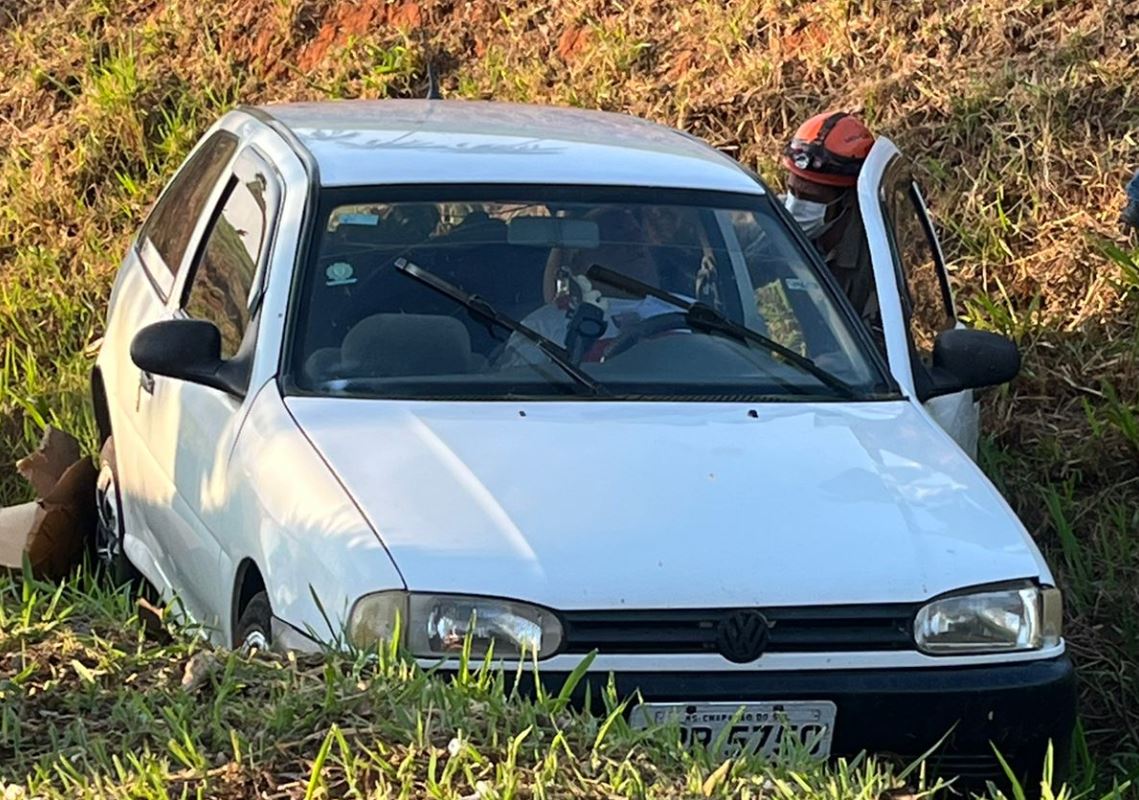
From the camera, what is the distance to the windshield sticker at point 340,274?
207 inches

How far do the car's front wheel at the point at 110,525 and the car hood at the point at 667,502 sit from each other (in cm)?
150

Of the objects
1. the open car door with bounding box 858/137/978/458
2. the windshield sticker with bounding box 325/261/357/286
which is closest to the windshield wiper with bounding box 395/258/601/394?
the windshield sticker with bounding box 325/261/357/286

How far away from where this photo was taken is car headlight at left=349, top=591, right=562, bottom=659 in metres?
4.09

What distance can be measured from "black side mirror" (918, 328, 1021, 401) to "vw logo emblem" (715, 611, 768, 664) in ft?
4.62

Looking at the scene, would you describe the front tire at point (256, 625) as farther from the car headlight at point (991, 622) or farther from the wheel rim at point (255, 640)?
the car headlight at point (991, 622)

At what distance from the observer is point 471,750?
3227 millimetres

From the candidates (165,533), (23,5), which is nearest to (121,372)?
(165,533)

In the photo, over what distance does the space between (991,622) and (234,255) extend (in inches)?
94.9

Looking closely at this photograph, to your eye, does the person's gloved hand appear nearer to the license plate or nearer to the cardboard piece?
the license plate

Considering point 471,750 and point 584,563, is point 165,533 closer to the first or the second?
point 584,563

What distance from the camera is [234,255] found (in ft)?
18.6

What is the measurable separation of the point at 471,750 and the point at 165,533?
8.06 feet

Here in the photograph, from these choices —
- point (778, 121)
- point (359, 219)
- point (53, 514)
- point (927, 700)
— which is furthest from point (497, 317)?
point (778, 121)

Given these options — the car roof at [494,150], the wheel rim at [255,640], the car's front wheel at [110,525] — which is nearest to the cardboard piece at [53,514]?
the car's front wheel at [110,525]
